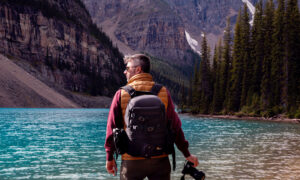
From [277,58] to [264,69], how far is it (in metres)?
3.29

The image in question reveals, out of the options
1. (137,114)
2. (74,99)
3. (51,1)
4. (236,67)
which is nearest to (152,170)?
(137,114)

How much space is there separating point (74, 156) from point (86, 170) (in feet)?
11.8

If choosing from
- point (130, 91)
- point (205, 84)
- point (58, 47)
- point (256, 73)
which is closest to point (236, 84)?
point (256, 73)

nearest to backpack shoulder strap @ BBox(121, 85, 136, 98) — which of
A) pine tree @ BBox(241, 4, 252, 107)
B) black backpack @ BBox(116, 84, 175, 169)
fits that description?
black backpack @ BBox(116, 84, 175, 169)

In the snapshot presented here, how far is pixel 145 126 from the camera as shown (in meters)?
4.14

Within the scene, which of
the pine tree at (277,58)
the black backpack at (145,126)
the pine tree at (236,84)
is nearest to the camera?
the black backpack at (145,126)

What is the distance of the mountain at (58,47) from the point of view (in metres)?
132

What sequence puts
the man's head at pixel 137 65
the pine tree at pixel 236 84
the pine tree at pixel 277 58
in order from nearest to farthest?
the man's head at pixel 137 65 < the pine tree at pixel 277 58 < the pine tree at pixel 236 84

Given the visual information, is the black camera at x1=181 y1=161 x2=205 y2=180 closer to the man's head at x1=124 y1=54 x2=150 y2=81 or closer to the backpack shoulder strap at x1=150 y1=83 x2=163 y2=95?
the backpack shoulder strap at x1=150 y1=83 x2=163 y2=95

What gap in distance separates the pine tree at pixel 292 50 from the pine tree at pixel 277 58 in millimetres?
1223

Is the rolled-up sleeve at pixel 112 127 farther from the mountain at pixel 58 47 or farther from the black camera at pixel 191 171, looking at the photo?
the mountain at pixel 58 47

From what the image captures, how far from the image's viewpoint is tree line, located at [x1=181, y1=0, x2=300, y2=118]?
54.3 metres

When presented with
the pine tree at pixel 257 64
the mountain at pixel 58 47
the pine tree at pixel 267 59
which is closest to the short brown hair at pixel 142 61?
the pine tree at pixel 267 59

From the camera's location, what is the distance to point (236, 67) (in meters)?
68.2
